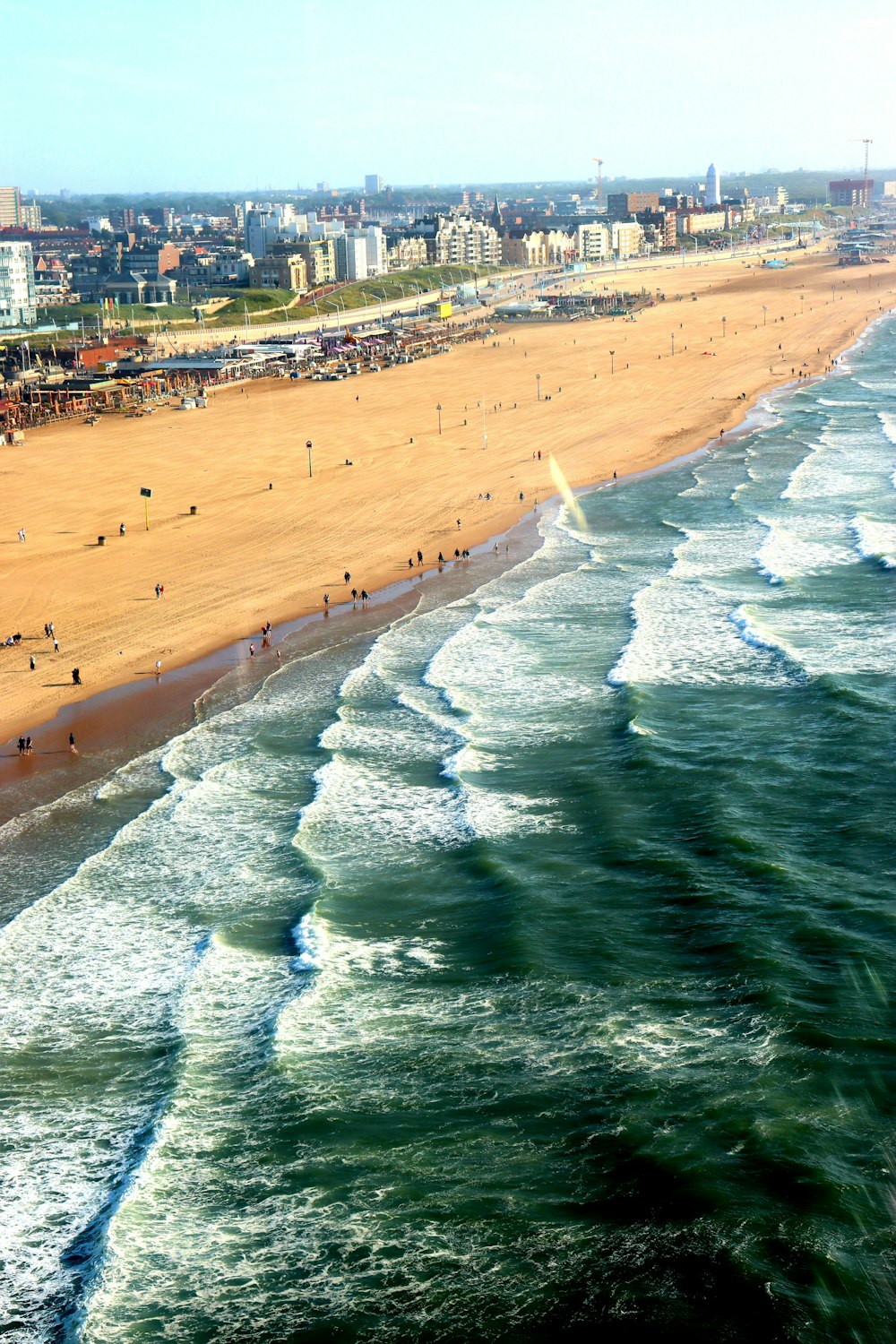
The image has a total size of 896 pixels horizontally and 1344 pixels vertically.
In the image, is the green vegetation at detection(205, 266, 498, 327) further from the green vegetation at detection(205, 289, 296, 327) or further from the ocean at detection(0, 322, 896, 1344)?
the ocean at detection(0, 322, 896, 1344)

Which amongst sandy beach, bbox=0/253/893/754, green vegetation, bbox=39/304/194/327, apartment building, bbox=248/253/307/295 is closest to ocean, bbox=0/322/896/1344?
sandy beach, bbox=0/253/893/754

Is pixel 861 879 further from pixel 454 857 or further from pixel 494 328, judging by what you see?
pixel 494 328

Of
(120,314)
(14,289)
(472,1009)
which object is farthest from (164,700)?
(120,314)

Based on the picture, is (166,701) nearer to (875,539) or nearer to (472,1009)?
(472,1009)

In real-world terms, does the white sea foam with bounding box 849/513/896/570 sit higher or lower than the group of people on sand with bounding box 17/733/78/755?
higher

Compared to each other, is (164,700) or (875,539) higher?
(875,539)

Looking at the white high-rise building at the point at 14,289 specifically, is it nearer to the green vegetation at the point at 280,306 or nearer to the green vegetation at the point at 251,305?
the green vegetation at the point at 280,306

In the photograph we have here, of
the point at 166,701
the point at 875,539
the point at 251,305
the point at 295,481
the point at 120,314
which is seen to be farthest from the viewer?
the point at 251,305

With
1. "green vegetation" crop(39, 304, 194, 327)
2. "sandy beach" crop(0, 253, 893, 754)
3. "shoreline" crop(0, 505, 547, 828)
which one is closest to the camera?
"shoreline" crop(0, 505, 547, 828)
